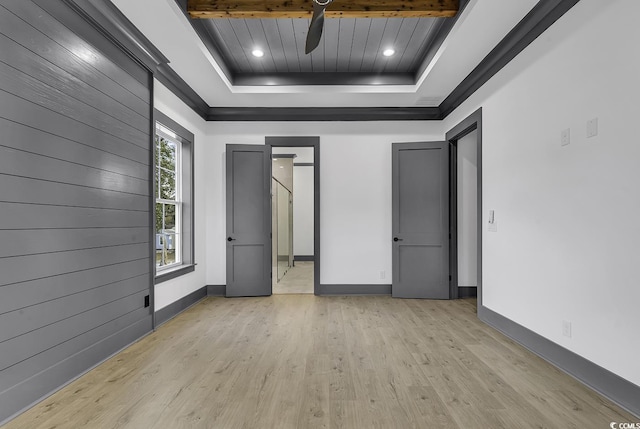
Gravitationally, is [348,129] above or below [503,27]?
below

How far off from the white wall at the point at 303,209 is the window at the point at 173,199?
15.1 feet

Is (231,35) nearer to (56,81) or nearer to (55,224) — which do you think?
(56,81)

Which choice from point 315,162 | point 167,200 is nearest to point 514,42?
point 315,162

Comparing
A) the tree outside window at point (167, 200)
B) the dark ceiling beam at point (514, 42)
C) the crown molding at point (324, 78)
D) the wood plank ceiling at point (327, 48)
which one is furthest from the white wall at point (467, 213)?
the tree outside window at point (167, 200)

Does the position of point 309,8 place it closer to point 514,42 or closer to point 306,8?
point 306,8

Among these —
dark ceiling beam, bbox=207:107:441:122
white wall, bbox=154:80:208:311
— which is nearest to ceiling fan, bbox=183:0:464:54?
white wall, bbox=154:80:208:311

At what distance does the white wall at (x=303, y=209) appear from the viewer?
8.71 metres

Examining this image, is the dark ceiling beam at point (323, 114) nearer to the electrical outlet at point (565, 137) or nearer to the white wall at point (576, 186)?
the white wall at point (576, 186)

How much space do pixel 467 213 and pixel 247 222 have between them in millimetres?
3156

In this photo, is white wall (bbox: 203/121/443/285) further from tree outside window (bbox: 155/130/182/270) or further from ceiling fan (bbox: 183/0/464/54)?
ceiling fan (bbox: 183/0/464/54)

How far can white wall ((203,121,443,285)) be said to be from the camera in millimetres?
4801

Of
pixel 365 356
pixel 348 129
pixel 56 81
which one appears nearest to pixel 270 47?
pixel 348 129

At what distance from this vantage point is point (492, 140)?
3.40m

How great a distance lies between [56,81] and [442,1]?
3007 mm
